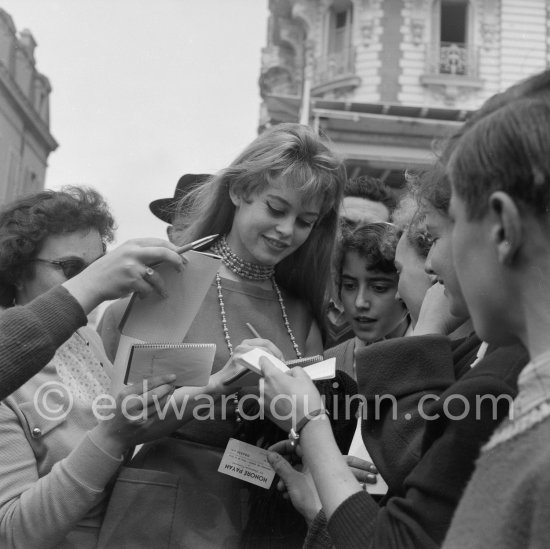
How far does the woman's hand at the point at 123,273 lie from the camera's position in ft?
5.04

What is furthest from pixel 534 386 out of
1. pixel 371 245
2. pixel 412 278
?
pixel 371 245

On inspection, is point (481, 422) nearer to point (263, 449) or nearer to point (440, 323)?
point (440, 323)

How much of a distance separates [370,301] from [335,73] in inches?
639

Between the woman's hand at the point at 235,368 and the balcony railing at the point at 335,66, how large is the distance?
54.1 ft

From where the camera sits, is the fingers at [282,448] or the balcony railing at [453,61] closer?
the fingers at [282,448]

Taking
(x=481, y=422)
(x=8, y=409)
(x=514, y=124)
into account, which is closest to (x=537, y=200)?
(x=514, y=124)

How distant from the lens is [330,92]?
1775 centimetres

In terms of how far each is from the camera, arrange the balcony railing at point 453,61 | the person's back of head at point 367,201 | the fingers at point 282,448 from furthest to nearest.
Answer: the balcony railing at point 453,61
the person's back of head at point 367,201
the fingers at point 282,448

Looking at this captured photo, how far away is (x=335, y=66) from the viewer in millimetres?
17875

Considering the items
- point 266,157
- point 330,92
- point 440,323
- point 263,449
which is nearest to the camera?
point 440,323

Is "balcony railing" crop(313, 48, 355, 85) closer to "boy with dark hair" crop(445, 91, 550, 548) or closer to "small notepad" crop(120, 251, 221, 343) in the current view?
"small notepad" crop(120, 251, 221, 343)

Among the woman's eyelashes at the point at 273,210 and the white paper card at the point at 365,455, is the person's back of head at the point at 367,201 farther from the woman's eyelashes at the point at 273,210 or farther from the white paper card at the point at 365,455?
the white paper card at the point at 365,455

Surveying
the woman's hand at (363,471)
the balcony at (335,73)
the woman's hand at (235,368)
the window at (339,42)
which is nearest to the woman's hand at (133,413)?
the woman's hand at (235,368)

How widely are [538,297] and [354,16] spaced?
18.3 metres
